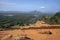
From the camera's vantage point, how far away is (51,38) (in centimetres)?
800

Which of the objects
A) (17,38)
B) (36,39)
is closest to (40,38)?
(36,39)

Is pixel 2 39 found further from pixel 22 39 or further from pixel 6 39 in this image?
pixel 22 39

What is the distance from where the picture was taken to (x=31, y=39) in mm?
7668

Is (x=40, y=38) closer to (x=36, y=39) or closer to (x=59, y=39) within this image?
(x=36, y=39)

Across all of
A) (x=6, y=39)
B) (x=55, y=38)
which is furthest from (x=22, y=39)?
(x=55, y=38)

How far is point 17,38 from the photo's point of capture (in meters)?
7.29

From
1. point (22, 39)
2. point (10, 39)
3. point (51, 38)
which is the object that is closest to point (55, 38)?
point (51, 38)

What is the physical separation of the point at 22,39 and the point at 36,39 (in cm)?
87

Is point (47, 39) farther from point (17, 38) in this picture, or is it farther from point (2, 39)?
point (2, 39)

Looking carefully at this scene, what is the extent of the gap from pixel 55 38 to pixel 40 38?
845 millimetres

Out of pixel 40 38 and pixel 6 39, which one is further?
pixel 40 38

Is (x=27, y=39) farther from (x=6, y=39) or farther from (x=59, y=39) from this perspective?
(x=59, y=39)

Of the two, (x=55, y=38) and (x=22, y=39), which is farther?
(x=55, y=38)

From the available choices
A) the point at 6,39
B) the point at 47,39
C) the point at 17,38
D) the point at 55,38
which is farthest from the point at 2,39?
the point at 55,38
